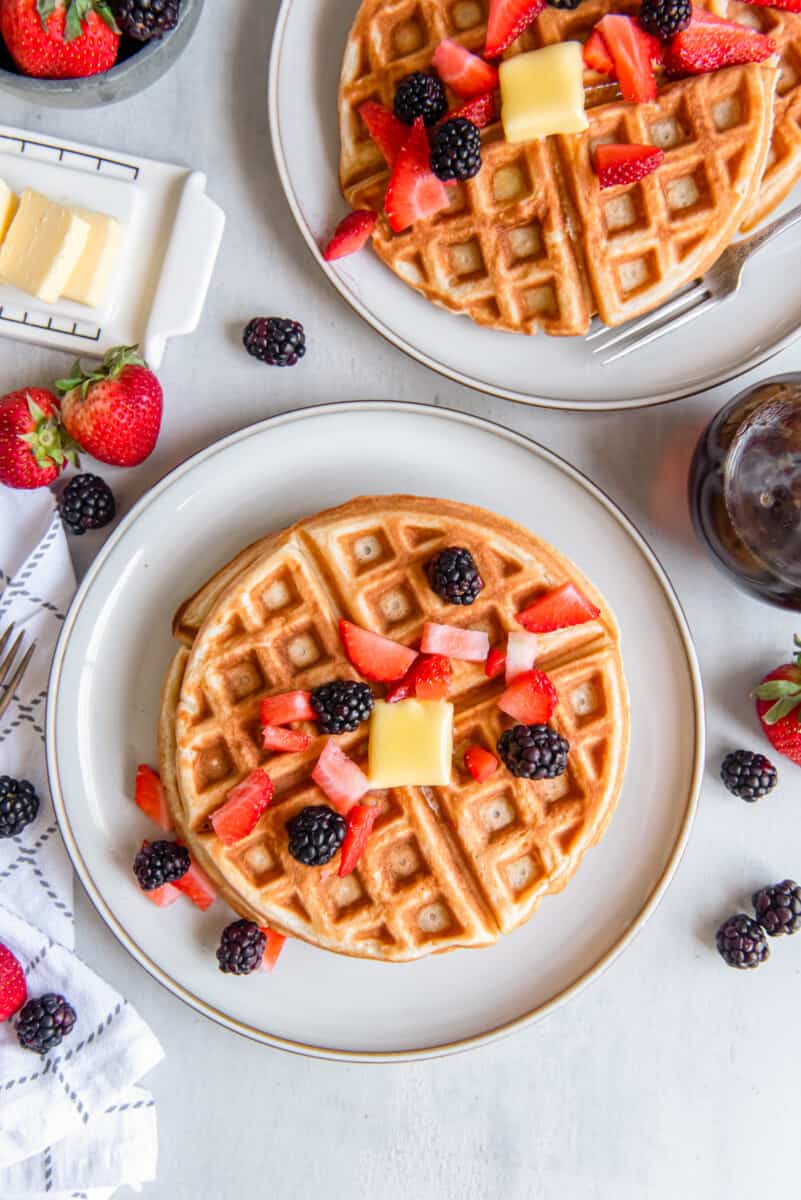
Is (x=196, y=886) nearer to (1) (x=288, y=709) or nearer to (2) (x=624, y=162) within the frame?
(1) (x=288, y=709)

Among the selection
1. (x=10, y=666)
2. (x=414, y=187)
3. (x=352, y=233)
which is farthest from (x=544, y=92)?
(x=10, y=666)

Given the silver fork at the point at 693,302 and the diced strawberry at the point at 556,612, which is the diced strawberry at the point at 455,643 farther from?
the silver fork at the point at 693,302

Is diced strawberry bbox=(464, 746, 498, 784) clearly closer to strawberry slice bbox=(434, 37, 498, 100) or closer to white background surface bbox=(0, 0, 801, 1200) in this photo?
white background surface bbox=(0, 0, 801, 1200)

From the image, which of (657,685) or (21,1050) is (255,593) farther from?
(21,1050)

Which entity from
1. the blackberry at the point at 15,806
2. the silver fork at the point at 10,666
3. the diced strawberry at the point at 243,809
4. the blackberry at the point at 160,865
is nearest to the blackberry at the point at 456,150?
the diced strawberry at the point at 243,809

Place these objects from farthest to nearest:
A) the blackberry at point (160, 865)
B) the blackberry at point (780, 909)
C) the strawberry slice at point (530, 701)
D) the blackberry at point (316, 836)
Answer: the blackberry at point (780, 909) → the blackberry at point (160, 865) → the strawberry slice at point (530, 701) → the blackberry at point (316, 836)

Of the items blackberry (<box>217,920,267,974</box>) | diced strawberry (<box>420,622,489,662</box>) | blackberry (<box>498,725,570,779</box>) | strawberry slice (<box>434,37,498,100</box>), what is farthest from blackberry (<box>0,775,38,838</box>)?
strawberry slice (<box>434,37,498,100</box>)
